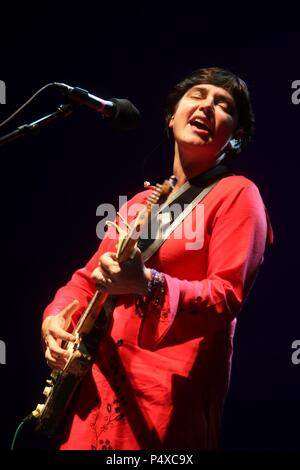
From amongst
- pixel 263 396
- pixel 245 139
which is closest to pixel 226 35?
pixel 245 139

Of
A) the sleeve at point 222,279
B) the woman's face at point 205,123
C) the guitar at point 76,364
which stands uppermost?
the woman's face at point 205,123

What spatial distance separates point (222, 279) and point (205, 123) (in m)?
0.62

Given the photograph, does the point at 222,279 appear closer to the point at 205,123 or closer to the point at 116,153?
the point at 205,123

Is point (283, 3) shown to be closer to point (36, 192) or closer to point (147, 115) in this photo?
point (147, 115)

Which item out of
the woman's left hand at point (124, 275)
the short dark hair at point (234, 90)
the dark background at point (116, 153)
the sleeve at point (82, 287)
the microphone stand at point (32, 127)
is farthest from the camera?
the dark background at point (116, 153)

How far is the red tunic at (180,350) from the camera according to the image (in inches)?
47.8

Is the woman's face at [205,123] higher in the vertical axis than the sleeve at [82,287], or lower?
higher

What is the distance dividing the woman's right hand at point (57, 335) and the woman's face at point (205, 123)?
62cm

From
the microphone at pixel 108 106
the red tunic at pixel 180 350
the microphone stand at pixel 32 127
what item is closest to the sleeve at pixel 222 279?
the red tunic at pixel 180 350

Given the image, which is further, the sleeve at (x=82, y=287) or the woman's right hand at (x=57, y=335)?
the sleeve at (x=82, y=287)

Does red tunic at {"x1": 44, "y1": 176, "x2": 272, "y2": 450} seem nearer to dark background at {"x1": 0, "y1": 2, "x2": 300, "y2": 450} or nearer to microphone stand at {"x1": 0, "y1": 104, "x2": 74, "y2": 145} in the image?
microphone stand at {"x1": 0, "y1": 104, "x2": 74, "y2": 145}

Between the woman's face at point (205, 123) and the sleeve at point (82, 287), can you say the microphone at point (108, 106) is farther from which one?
the sleeve at point (82, 287)

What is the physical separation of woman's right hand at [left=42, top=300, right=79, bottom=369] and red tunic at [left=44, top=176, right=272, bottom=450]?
0.10 meters

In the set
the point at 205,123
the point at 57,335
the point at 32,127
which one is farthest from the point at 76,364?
the point at 205,123
